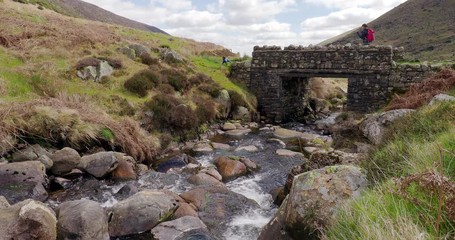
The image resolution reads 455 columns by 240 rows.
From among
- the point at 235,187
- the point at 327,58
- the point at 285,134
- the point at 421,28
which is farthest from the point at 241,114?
the point at 421,28

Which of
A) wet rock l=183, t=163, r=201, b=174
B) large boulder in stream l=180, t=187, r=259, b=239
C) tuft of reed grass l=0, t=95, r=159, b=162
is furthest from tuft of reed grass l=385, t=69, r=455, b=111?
tuft of reed grass l=0, t=95, r=159, b=162

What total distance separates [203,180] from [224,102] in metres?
12.7

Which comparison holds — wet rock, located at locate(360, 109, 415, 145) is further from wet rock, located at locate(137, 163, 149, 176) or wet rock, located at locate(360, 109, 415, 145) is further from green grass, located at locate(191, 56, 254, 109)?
green grass, located at locate(191, 56, 254, 109)

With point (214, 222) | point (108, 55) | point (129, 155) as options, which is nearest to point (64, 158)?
point (129, 155)

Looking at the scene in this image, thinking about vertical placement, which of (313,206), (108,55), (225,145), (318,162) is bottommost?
(225,145)

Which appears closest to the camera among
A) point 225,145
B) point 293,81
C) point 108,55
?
point 225,145

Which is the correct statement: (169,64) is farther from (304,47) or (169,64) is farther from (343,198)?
(343,198)

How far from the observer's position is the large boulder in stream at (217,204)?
9.91 meters

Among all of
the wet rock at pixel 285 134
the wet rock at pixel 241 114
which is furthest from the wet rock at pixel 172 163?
the wet rock at pixel 241 114

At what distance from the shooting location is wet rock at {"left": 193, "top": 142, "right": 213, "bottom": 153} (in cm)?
1761

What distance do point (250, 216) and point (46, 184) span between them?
634cm

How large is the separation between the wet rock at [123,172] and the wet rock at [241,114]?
497 inches

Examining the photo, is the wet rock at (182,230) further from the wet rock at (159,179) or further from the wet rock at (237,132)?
the wet rock at (237,132)

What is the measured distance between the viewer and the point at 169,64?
27.3 m
